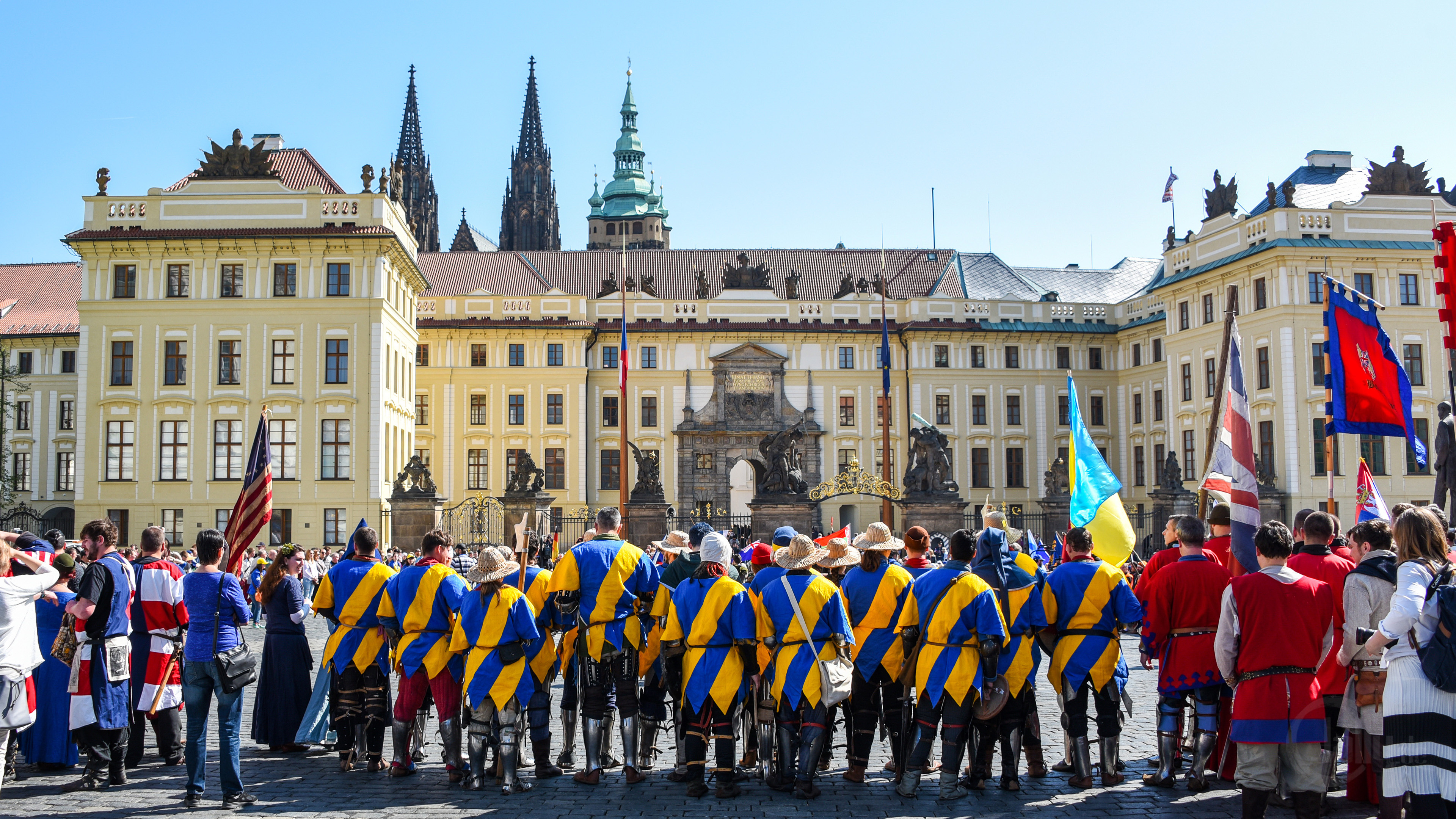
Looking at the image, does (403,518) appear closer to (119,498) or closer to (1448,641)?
(119,498)

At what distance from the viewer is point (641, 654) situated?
9055 mm

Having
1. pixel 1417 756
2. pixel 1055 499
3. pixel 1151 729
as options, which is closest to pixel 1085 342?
pixel 1055 499

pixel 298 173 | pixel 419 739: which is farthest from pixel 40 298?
pixel 419 739

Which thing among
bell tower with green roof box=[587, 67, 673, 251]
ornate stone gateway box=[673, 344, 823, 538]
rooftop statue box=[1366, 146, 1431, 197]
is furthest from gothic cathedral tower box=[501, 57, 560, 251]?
rooftop statue box=[1366, 146, 1431, 197]

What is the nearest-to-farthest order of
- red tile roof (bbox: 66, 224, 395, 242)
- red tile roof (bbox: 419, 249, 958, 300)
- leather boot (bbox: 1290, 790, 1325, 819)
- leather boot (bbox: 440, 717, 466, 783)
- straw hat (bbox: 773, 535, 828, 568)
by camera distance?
leather boot (bbox: 1290, 790, 1325, 819), straw hat (bbox: 773, 535, 828, 568), leather boot (bbox: 440, 717, 466, 783), red tile roof (bbox: 66, 224, 395, 242), red tile roof (bbox: 419, 249, 958, 300)

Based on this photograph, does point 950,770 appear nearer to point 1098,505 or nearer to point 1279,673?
point 1279,673

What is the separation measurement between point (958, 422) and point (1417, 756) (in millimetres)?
46457

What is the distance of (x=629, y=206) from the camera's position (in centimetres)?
9094

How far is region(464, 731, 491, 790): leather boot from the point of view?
856 cm

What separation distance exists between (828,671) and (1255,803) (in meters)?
2.77

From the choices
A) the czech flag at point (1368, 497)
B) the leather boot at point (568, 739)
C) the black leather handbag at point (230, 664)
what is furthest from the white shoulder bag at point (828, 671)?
the czech flag at point (1368, 497)

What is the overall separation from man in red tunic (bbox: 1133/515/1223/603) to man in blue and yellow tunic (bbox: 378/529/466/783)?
5152 millimetres

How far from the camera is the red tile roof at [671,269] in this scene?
54.2m

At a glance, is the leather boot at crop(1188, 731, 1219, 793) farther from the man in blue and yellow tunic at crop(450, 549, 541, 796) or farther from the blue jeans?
the blue jeans
